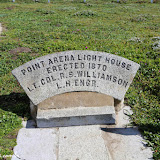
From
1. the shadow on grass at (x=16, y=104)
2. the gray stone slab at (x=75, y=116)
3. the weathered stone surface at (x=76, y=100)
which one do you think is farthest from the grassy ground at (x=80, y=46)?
the weathered stone surface at (x=76, y=100)

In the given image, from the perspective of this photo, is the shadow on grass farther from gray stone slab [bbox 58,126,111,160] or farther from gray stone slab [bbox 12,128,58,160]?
gray stone slab [bbox 58,126,111,160]

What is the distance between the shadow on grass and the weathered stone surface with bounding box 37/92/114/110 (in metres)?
0.55

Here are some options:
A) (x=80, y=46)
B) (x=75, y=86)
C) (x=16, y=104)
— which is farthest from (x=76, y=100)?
(x=80, y=46)

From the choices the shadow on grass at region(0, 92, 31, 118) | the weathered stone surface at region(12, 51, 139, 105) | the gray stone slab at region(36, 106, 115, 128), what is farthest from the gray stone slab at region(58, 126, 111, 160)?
the shadow on grass at region(0, 92, 31, 118)

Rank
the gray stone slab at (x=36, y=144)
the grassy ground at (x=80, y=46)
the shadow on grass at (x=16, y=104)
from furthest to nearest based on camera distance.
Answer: the shadow on grass at (x=16, y=104) → the grassy ground at (x=80, y=46) → the gray stone slab at (x=36, y=144)

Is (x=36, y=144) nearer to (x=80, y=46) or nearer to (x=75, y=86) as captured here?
(x=75, y=86)

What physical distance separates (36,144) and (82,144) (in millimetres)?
683

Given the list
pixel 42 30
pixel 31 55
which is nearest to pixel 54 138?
pixel 31 55

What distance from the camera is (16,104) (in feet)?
15.1

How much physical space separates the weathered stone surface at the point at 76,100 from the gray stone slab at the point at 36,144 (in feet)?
1.41

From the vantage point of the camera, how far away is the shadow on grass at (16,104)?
431cm

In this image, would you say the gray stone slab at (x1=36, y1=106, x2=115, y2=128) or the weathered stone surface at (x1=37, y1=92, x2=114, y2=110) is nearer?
the gray stone slab at (x1=36, y1=106, x2=115, y2=128)

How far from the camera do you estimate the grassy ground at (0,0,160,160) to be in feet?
13.5

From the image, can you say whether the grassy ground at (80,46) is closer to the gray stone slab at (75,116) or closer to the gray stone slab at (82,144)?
the gray stone slab at (75,116)
